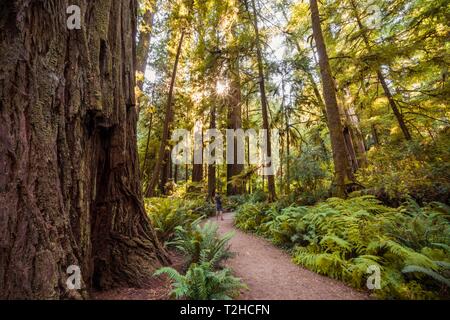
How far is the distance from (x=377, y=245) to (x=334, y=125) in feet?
14.8

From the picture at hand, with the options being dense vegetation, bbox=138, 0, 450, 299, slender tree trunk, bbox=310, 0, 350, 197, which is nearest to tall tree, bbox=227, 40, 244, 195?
dense vegetation, bbox=138, 0, 450, 299

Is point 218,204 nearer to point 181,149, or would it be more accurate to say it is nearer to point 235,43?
point 235,43

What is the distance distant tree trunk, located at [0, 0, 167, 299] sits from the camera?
2.36m

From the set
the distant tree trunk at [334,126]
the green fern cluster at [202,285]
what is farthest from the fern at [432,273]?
the distant tree trunk at [334,126]

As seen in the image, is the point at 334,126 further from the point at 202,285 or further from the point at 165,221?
the point at 202,285

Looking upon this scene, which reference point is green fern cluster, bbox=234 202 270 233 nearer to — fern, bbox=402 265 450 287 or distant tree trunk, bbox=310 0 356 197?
distant tree trunk, bbox=310 0 356 197

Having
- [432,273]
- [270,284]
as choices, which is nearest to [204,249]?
[270,284]

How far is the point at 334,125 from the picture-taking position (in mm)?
A: 7531

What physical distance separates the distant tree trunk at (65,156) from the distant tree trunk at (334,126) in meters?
5.74

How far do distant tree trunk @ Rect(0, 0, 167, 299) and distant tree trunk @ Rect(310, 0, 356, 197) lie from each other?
574 cm

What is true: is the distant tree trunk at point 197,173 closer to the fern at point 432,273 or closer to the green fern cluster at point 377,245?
the green fern cluster at point 377,245

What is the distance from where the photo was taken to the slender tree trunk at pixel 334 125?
23.9 feet

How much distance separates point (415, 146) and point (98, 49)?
9.39 metres
